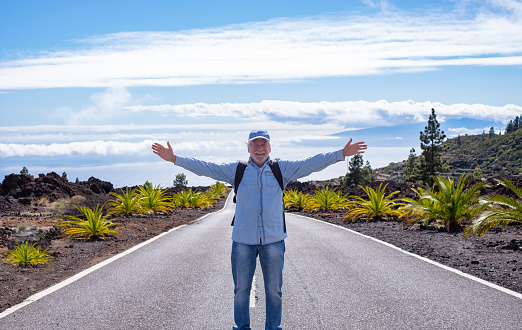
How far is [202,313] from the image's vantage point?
5914 mm

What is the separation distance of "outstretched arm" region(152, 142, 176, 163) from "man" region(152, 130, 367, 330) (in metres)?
→ 0.52

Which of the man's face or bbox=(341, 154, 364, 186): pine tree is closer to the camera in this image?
the man's face

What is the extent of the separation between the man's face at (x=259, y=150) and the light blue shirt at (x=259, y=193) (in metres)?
0.05

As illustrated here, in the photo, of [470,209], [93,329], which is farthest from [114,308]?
[470,209]

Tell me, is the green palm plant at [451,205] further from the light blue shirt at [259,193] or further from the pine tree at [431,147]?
the pine tree at [431,147]

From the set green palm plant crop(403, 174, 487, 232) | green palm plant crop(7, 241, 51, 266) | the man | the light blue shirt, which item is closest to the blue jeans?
the man

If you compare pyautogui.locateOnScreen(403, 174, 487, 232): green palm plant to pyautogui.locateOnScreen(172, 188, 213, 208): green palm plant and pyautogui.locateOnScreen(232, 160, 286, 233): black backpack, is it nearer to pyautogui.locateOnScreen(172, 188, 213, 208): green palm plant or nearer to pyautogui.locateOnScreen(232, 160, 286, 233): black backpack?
pyautogui.locateOnScreen(232, 160, 286, 233): black backpack

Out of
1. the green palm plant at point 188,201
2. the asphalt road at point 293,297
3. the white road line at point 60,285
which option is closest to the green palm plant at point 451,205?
the asphalt road at point 293,297

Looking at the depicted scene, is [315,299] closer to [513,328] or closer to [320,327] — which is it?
[320,327]

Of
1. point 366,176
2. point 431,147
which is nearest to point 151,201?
point 431,147

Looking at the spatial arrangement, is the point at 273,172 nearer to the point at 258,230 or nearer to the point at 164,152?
the point at 258,230

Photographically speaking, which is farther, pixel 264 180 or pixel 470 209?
pixel 470 209

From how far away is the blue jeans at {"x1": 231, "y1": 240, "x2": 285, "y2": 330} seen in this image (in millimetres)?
4730

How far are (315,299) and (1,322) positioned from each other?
3.74 m
